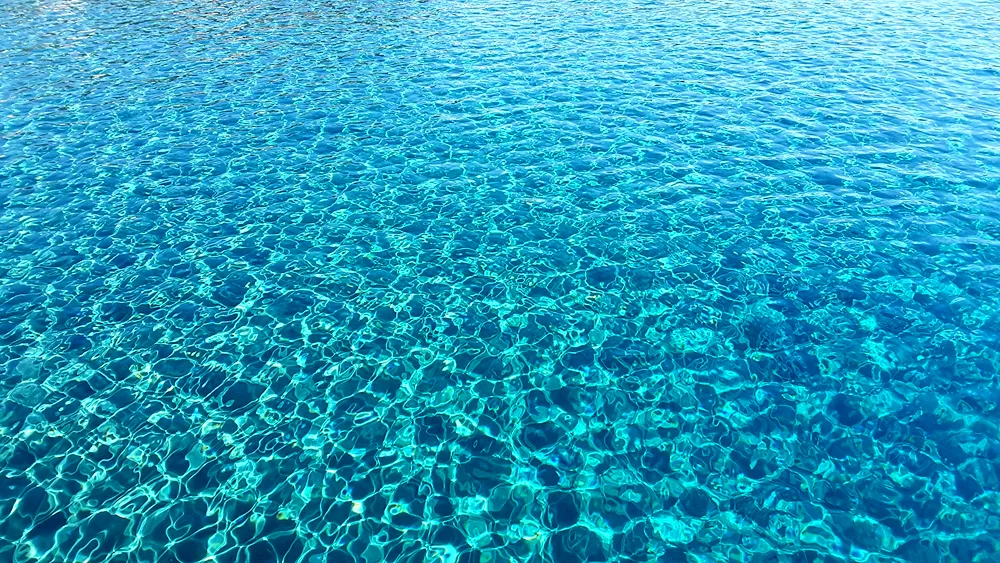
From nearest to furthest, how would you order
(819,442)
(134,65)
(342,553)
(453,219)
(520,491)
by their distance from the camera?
(342,553) → (520,491) → (819,442) → (453,219) → (134,65)

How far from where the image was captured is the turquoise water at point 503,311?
30.1 feet

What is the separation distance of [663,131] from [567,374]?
10.8 m

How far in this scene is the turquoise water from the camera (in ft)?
30.1

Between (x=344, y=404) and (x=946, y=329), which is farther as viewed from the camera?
(x=946, y=329)

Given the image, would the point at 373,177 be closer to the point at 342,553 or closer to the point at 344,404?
the point at 344,404

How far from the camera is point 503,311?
13008mm

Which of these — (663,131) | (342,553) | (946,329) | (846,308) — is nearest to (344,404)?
(342,553)

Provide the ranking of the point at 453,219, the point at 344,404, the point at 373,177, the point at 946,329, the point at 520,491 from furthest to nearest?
the point at 373,177 < the point at 453,219 < the point at 946,329 < the point at 344,404 < the point at 520,491

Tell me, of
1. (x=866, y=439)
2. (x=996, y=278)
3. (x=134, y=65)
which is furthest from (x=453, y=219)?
(x=134, y=65)

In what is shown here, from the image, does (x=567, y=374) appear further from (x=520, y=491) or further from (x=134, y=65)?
(x=134, y=65)

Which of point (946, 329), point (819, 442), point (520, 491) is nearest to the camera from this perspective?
point (520, 491)

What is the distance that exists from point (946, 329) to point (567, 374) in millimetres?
7429

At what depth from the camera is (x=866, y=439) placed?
402 inches

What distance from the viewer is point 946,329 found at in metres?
12.2
